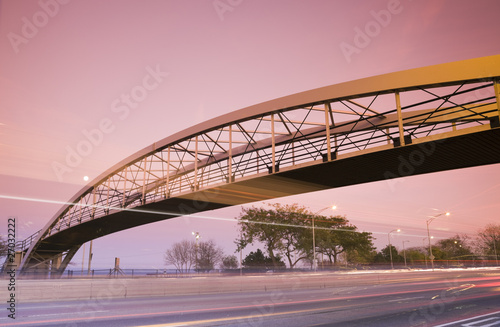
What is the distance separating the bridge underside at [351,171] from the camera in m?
16.9

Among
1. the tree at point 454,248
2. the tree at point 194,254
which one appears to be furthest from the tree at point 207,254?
the tree at point 454,248

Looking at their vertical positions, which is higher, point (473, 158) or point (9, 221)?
point (473, 158)

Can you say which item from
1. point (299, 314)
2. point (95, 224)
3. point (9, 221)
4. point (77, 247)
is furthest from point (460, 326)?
point (77, 247)

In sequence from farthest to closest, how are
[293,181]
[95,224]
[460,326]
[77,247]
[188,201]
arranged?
[77,247]
[95,224]
[188,201]
[293,181]
[460,326]

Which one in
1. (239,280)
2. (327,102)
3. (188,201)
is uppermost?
(327,102)

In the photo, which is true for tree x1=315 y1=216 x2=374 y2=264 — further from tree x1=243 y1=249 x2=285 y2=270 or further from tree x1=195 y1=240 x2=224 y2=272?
tree x1=195 y1=240 x2=224 y2=272

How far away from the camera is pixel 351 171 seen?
20469 millimetres

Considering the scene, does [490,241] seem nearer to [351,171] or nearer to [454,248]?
[454,248]

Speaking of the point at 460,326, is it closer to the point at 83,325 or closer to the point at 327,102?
the point at 83,325

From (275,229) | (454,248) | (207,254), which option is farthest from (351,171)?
(454,248)

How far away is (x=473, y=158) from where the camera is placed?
18.4 metres

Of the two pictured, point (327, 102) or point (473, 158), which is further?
point (327, 102)

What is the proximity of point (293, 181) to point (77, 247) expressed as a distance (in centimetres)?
4297

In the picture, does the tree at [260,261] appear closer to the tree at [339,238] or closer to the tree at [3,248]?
the tree at [339,238]
